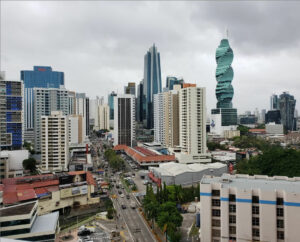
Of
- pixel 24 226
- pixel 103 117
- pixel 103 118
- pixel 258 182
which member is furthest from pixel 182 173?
pixel 103 118

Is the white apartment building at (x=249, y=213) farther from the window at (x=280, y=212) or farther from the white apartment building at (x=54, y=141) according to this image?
the white apartment building at (x=54, y=141)

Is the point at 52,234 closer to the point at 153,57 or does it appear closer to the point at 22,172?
the point at 22,172

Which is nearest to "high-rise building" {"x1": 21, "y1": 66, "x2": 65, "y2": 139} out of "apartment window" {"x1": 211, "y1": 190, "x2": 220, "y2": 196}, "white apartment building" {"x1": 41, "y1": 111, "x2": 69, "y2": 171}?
"white apartment building" {"x1": 41, "y1": 111, "x2": 69, "y2": 171}

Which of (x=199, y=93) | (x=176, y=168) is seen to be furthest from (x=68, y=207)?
(x=199, y=93)

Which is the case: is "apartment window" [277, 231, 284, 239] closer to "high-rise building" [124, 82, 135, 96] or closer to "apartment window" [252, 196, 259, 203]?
"apartment window" [252, 196, 259, 203]

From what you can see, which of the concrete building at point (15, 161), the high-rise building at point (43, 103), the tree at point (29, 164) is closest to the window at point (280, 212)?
the tree at point (29, 164)

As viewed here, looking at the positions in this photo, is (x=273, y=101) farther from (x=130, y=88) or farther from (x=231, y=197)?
(x=231, y=197)
